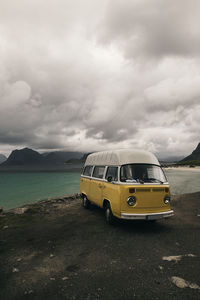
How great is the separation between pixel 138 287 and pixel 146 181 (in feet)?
12.9

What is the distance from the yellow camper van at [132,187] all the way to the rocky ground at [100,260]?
0.81 meters

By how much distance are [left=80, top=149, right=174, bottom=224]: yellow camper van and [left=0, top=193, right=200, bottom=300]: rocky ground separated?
807 mm

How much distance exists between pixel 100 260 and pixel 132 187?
2.70 m

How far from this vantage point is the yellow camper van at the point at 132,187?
6625mm

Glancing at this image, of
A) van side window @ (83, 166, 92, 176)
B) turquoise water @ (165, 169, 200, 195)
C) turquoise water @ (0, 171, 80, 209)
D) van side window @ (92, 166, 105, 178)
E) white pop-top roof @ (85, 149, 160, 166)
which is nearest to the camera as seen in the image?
white pop-top roof @ (85, 149, 160, 166)

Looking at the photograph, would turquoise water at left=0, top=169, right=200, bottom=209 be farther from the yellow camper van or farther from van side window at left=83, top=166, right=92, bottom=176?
the yellow camper van

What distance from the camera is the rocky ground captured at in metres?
3.61

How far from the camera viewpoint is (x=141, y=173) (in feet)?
24.2

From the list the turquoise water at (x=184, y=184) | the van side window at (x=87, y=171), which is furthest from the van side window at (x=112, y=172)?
the turquoise water at (x=184, y=184)

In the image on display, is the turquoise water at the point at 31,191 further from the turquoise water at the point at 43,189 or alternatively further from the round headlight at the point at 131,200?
the round headlight at the point at 131,200

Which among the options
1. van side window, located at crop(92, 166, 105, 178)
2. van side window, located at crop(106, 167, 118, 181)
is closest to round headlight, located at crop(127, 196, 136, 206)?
van side window, located at crop(106, 167, 118, 181)

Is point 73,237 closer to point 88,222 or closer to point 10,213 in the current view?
point 88,222

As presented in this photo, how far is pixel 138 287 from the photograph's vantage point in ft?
12.0

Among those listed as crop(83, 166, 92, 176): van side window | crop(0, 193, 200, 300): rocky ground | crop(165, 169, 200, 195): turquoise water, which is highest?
crop(83, 166, 92, 176): van side window
